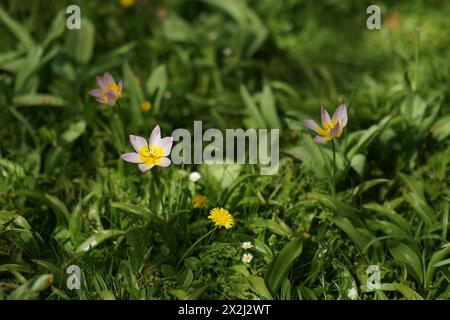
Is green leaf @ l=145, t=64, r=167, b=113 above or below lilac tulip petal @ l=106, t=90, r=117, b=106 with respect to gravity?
above

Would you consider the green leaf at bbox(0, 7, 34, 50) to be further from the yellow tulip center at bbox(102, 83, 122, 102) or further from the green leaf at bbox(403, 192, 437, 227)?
the green leaf at bbox(403, 192, 437, 227)

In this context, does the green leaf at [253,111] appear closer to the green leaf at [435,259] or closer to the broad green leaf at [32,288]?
the green leaf at [435,259]

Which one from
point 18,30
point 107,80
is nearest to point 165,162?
point 107,80

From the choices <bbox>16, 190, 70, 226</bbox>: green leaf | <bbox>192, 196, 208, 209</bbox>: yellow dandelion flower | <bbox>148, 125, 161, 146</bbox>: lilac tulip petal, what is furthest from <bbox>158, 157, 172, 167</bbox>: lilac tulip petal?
<bbox>16, 190, 70, 226</bbox>: green leaf

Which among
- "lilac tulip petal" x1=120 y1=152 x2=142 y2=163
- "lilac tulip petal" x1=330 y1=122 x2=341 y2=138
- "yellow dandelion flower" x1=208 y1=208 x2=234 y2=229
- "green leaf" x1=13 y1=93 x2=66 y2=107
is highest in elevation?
"green leaf" x1=13 y1=93 x2=66 y2=107

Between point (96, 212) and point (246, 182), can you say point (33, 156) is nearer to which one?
point (96, 212)

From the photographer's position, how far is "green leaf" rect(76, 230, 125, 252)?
7.82ft

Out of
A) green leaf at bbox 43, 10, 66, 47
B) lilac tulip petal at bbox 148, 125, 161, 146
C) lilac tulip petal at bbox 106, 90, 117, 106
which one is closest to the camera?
lilac tulip petal at bbox 148, 125, 161, 146

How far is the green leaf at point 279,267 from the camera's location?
225 cm

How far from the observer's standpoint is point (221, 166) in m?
2.72

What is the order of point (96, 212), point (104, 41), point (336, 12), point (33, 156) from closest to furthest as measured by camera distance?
1. point (96, 212)
2. point (33, 156)
3. point (104, 41)
4. point (336, 12)

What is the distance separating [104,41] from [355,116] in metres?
1.57

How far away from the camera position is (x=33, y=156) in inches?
→ 111

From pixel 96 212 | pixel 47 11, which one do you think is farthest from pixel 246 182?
pixel 47 11
